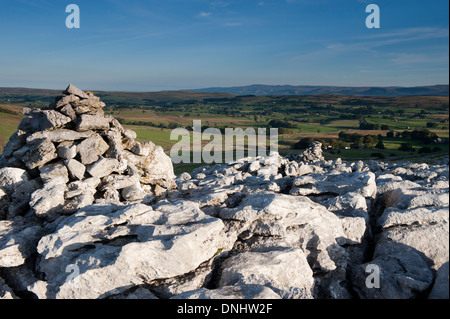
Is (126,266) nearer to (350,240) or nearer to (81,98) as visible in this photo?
(350,240)

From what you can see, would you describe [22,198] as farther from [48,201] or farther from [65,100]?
[65,100]

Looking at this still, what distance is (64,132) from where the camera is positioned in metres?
18.8

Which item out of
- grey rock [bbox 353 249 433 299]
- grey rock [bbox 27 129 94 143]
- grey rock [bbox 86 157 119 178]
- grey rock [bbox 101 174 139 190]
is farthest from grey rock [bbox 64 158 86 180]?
grey rock [bbox 353 249 433 299]

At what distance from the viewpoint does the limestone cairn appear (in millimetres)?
16391

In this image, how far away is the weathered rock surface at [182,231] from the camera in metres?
11.3

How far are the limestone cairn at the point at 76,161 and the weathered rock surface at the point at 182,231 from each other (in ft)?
0.23

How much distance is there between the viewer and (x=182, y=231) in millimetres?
12602

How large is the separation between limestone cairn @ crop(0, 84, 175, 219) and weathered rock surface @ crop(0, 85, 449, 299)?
0.07 metres

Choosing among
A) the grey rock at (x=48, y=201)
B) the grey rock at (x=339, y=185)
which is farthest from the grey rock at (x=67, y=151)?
the grey rock at (x=339, y=185)

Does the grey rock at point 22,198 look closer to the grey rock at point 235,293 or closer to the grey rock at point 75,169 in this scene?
the grey rock at point 75,169

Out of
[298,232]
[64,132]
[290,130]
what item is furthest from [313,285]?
[290,130]

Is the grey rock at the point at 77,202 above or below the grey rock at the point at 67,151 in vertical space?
below

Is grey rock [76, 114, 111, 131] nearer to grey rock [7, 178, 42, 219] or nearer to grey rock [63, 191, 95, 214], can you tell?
grey rock [7, 178, 42, 219]
